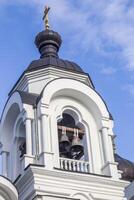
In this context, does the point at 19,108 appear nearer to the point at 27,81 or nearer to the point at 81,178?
the point at 27,81

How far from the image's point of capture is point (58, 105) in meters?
18.6

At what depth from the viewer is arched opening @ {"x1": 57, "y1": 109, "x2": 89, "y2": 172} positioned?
58.5 feet

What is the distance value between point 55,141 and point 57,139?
16 centimetres

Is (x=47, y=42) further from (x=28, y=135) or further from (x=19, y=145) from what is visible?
(x=28, y=135)

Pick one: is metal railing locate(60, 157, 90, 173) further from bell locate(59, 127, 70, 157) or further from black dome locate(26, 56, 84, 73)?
black dome locate(26, 56, 84, 73)

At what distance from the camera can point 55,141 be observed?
1783 cm

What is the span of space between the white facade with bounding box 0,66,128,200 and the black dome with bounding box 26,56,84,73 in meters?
0.17

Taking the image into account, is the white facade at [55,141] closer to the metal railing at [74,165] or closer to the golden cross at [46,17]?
the metal railing at [74,165]

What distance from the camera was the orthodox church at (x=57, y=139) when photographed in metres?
17.0

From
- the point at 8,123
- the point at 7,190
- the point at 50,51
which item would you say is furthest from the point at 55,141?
the point at 50,51

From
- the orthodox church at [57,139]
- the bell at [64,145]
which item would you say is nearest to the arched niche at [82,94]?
the orthodox church at [57,139]

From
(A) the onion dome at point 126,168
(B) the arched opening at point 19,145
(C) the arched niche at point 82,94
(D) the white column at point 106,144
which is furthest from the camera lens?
(A) the onion dome at point 126,168

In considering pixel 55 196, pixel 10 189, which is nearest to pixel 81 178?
pixel 55 196

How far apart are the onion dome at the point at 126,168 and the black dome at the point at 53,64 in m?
4.46
